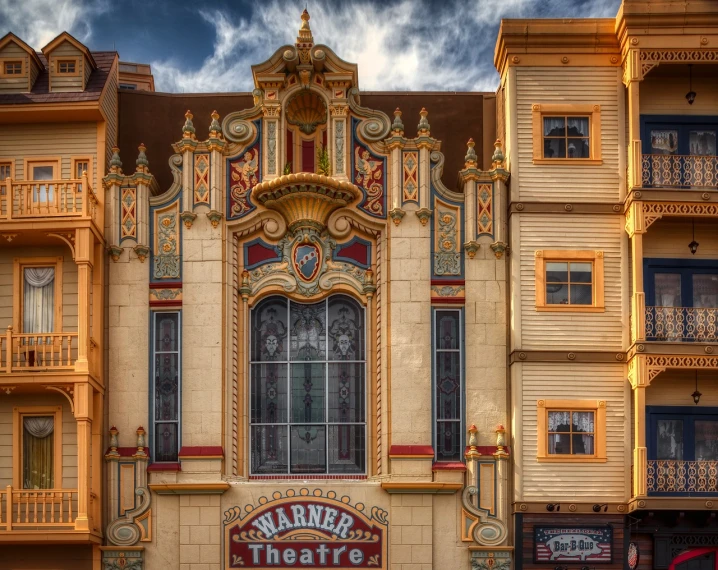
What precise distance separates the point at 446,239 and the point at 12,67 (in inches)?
464

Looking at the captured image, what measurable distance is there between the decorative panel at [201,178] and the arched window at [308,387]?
9.79 feet

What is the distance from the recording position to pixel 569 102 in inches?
1304

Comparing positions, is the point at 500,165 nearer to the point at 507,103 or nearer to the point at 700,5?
the point at 507,103

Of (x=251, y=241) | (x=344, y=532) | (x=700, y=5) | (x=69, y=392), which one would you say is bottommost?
(x=344, y=532)

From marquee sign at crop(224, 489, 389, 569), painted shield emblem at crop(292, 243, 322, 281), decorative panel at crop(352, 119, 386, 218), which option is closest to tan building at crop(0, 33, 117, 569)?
marquee sign at crop(224, 489, 389, 569)

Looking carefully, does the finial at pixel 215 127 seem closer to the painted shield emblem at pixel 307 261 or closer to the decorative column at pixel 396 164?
the painted shield emblem at pixel 307 261

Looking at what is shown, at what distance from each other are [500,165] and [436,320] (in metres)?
4.09

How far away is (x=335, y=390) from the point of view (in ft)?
107

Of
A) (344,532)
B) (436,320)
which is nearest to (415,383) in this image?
(436,320)

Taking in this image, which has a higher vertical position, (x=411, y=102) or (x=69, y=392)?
(x=411, y=102)

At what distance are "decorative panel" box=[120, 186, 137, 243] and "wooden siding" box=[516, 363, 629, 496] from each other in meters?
10.0

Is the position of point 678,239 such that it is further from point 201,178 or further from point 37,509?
point 37,509

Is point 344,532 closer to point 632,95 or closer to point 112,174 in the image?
point 112,174

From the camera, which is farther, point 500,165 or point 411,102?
point 411,102
